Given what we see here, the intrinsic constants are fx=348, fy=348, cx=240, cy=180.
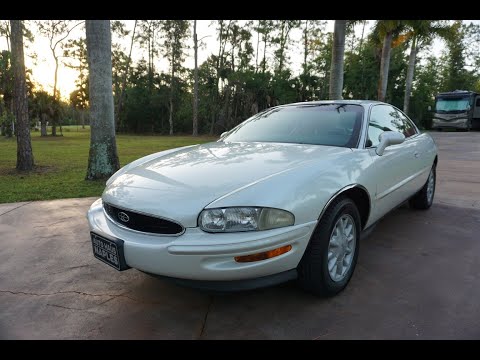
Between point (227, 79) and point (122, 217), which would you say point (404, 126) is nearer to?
point (122, 217)

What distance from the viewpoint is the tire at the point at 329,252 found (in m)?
2.22

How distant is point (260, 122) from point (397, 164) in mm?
1431

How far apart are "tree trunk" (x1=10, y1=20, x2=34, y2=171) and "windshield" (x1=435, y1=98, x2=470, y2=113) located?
84.5 ft

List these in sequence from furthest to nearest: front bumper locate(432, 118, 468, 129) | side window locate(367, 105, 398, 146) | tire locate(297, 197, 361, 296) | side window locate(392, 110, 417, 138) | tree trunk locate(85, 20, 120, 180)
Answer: front bumper locate(432, 118, 468, 129)
tree trunk locate(85, 20, 120, 180)
side window locate(392, 110, 417, 138)
side window locate(367, 105, 398, 146)
tire locate(297, 197, 361, 296)

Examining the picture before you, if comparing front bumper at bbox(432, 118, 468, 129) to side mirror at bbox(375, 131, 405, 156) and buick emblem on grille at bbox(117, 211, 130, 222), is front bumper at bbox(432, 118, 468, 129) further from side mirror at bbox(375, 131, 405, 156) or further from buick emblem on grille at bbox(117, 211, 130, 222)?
buick emblem on grille at bbox(117, 211, 130, 222)

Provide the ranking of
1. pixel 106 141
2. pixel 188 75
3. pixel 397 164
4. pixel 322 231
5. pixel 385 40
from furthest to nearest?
pixel 188 75
pixel 385 40
pixel 106 141
pixel 397 164
pixel 322 231

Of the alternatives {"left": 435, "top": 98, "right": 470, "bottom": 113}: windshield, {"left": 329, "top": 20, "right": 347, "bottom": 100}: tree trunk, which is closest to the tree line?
{"left": 435, "top": 98, "right": 470, "bottom": 113}: windshield

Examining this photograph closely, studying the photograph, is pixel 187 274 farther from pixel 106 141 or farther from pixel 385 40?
pixel 385 40

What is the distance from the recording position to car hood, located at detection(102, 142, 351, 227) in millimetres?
2064

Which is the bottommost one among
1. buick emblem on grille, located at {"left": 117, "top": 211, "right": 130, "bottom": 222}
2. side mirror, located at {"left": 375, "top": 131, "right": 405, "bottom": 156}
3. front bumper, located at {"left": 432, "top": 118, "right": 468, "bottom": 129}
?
buick emblem on grille, located at {"left": 117, "top": 211, "right": 130, "bottom": 222}

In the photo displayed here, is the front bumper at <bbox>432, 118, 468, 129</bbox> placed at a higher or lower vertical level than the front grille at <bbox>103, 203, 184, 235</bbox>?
higher

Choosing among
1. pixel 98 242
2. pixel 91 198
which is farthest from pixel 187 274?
pixel 91 198

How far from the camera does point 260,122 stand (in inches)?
147
